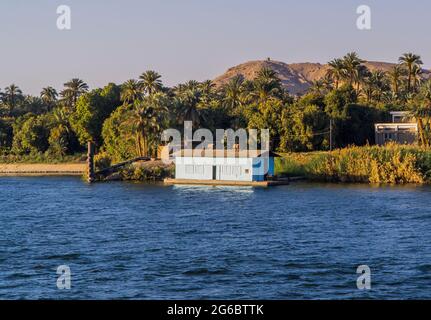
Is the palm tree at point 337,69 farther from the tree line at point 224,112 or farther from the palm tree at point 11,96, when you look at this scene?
the palm tree at point 11,96

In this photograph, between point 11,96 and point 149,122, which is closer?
point 149,122

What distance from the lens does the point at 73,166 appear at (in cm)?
11075

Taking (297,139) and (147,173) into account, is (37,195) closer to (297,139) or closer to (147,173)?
(147,173)

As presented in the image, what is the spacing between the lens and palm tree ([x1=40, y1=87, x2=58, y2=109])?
146375 millimetres

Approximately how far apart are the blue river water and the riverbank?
38889mm

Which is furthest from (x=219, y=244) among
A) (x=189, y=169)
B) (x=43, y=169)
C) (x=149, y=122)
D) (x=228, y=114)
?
(x=43, y=169)

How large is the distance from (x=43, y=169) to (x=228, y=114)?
1134 inches

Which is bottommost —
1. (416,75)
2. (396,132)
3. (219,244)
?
(219,244)

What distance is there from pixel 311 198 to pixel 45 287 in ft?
122

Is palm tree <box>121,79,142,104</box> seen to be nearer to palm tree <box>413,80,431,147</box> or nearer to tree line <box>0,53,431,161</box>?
tree line <box>0,53,431,161</box>

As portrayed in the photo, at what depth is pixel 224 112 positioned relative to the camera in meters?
104

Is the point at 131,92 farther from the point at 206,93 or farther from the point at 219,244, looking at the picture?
the point at 219,244

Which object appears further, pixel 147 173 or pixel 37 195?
pixel 147 173
